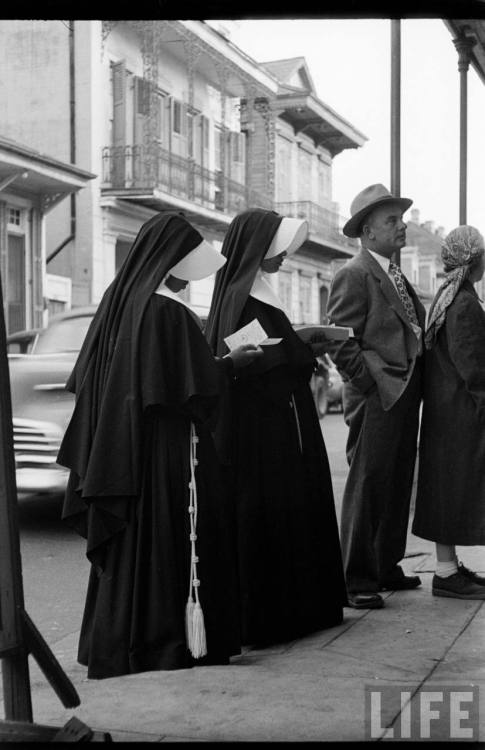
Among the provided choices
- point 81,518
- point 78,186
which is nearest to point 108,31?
point 78,186

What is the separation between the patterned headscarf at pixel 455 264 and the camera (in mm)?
5594

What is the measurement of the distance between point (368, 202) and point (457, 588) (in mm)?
2044

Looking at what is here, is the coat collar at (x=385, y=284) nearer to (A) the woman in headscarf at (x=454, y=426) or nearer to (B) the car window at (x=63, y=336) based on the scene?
(A) the woman in headscarf at (x=454, y=426)

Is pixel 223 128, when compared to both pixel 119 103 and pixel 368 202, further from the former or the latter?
pixel 368 202

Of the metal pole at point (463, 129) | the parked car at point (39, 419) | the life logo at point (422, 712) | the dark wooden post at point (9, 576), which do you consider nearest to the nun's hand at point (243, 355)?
the life logo at point (422, 712)

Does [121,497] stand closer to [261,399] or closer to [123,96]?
[261,399]

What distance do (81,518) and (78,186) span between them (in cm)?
1658

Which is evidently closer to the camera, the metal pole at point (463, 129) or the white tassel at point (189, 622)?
the white tassel at point (189, 622)

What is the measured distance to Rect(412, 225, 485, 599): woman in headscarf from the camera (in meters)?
5.51

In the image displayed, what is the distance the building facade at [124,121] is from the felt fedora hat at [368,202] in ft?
51.6

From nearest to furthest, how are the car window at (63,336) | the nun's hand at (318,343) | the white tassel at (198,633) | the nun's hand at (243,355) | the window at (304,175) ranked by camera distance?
the white tassel at (198,633) < the nun's hand at (243,355) < the nun's hand at (318,343) < the car window at (63,336) < the window at (304,175)

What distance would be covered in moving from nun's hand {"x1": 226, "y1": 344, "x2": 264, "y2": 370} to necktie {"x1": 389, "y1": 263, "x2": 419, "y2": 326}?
4.01ft

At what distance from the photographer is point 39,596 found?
6266 mm

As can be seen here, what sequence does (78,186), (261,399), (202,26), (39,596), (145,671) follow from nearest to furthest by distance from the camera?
(145,671) < (261,399) < (39,596) < (78,186) < (202,26)
